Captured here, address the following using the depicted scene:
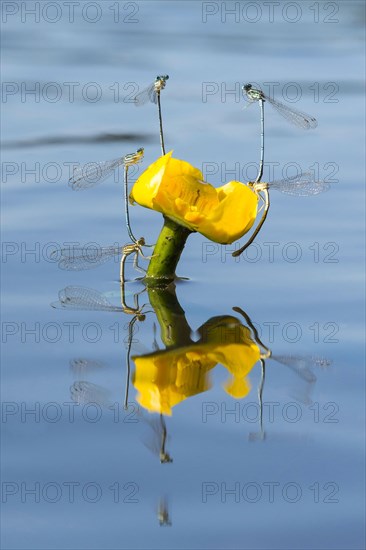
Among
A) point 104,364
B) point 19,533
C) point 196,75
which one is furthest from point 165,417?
point 196,75

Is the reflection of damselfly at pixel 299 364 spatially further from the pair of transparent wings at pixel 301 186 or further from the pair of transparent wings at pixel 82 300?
the pair of transparent wings at pixel 301 186

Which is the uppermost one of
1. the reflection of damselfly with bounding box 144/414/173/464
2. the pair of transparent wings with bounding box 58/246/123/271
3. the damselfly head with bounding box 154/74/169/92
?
the damselfly head with bounding box 154/74/169/92

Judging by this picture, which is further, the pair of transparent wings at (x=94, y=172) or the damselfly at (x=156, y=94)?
the pair of transparent wings at (x=94, y=172)

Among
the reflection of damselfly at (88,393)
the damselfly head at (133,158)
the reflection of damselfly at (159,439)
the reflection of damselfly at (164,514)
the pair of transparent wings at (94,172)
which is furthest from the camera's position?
the pair of transparent wings at (94,172)

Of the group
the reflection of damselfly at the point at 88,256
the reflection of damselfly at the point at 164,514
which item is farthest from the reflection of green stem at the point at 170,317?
the reflection of damselfly at the point at 164,514

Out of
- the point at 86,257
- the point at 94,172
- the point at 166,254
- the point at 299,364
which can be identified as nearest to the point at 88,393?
the point at 299,364

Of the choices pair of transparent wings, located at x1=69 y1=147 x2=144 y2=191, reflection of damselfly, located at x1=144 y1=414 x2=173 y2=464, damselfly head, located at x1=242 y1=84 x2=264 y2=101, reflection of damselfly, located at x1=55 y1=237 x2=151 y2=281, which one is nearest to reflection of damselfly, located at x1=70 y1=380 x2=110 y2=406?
reflection of damselfly, located at x1=144 y1=414 x2=173 y2=464

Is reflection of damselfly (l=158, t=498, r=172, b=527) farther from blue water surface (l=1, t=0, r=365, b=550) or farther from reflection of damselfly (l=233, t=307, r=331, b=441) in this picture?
reflection of damselfly (l=233, t=307, r=331, b=441)

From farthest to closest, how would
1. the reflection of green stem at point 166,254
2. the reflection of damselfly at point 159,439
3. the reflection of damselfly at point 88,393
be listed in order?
1. the reflection of green stem at point 166,254
2. the reflection of damselfly at point 88,393
3. the reflection of damselfly at point 159,439
